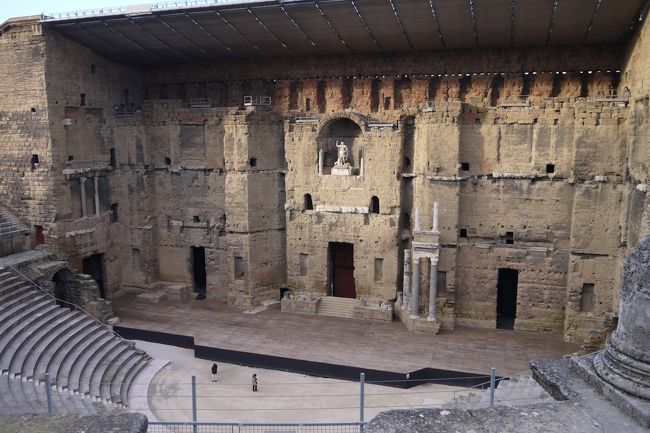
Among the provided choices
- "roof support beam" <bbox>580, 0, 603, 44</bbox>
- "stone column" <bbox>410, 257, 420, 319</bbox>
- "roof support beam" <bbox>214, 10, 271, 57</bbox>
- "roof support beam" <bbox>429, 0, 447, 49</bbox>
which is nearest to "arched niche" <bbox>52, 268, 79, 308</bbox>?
"roof support beam" <bbox>214, 10, 271, 57</bbox>

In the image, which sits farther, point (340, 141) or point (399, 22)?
point (340, 141)

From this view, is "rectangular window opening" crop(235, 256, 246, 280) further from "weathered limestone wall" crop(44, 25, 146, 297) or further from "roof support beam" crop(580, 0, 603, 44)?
"roof support beam" crop(580, 0, 603, 44)

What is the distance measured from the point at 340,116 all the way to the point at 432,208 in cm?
591

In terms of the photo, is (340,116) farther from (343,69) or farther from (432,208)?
(432,208)

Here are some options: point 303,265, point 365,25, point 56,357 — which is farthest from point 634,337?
point 303,265

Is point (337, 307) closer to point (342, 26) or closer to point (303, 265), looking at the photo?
point (303, 265)

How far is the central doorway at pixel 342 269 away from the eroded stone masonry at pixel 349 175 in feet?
0.27

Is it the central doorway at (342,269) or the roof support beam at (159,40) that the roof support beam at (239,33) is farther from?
the central doorway at (342,269)

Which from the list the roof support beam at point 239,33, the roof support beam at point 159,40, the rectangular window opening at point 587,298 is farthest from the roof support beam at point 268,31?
the rectangular window opening at point 587,298

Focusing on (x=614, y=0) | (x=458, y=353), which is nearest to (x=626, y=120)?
(x=614, y=0)

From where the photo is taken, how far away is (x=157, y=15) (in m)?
22.7

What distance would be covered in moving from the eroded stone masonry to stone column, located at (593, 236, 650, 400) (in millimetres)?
14064

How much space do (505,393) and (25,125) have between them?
21482mm

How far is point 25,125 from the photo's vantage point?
Answer: 22969 millimetres
